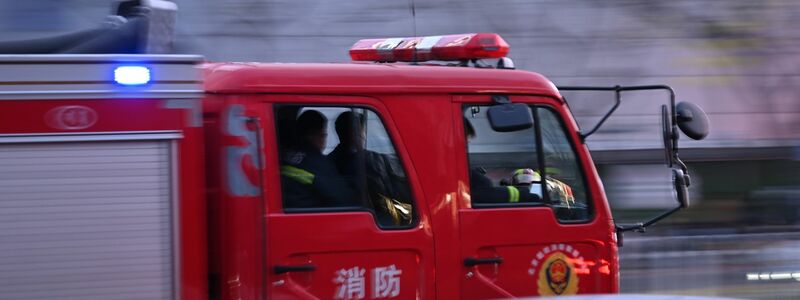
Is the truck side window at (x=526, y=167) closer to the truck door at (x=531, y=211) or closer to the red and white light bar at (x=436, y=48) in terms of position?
the truck door at (x=531, y=211)

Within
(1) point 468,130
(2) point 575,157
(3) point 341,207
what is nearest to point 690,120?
(2) point 575,157

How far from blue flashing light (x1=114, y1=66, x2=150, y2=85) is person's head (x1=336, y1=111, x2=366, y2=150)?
92cm

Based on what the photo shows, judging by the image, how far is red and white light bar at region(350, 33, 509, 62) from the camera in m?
5.29

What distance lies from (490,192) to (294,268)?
1.02m

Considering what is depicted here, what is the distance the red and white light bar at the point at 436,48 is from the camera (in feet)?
17.4

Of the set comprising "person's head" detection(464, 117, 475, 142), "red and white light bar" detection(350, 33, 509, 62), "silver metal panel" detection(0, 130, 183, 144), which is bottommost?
"silver metal panel" detection(0, 130, 183, 144)

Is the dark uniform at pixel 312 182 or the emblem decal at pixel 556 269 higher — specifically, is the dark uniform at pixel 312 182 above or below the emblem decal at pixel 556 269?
above

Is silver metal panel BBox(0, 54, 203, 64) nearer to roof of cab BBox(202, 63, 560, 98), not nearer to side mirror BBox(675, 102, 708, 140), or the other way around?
roof of cab BBox(202, 63, 560, 98)

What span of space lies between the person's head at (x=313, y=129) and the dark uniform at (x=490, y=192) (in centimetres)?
68

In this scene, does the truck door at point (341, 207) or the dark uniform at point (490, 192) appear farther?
the dark uniform at point (490, 192)

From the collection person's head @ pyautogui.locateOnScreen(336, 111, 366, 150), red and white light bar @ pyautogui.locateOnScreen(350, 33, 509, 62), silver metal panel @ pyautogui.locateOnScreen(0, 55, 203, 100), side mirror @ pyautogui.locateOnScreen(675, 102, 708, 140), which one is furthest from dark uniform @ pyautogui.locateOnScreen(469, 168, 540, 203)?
silver metal panel @ pyautogui.locateOnScreen(0, 55, 203, 100)

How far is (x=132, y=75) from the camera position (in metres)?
4.19

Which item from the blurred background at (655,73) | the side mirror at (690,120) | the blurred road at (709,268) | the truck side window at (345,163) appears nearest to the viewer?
the truck side window at (345,163)

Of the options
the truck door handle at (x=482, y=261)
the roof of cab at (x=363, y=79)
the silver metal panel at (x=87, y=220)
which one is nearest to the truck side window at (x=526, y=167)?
the roof of cab at (x=363, y=79)
